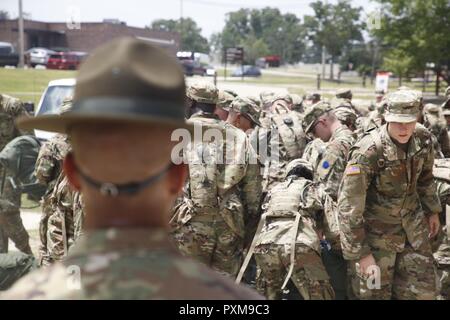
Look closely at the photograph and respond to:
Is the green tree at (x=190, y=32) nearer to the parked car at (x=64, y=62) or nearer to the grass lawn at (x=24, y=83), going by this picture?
the parked car at (x=64, y=62)

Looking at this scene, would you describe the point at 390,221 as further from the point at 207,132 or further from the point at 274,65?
the point at 274,65

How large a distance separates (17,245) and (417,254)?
4794 mm

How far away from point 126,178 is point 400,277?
391cm

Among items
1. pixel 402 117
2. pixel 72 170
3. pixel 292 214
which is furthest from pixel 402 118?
pixel 72 170

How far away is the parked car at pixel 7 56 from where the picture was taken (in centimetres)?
3042

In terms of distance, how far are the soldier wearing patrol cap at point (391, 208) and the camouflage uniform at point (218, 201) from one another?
2.59 ft

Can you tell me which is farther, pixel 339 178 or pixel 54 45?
pixel 54 45

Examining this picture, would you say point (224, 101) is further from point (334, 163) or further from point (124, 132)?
point (124, 132)

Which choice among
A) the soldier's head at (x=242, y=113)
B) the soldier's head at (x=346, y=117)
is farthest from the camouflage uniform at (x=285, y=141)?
the soldier's head at (x=242, y=113)

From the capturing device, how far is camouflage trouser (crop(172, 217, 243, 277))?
5.02 meters

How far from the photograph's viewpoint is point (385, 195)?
16.3ft
